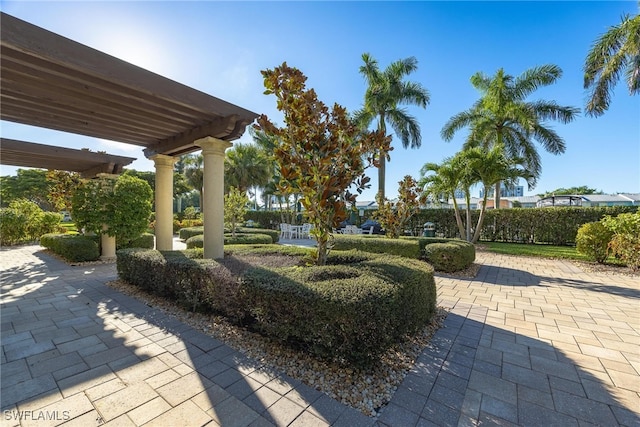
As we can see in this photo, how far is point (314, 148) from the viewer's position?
3621 millimetres

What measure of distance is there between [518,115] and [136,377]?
1709cm

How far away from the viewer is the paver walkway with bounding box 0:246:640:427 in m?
1.82

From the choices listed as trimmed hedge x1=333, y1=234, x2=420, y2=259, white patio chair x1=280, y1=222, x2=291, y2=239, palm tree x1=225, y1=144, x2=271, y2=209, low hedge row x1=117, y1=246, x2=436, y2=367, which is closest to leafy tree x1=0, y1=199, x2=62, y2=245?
palm tree x1=225, y1=144, x2=271, y2=209

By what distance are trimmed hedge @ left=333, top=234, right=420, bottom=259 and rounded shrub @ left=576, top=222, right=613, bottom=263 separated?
480cm

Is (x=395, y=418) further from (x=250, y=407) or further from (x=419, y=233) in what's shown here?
(x=419, y=233)

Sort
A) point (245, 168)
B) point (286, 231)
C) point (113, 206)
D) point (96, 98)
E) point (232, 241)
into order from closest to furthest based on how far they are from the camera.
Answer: point (96, 98) < point (113, 206) < point (232, 241) < point (286, 231) < point (245, 168)

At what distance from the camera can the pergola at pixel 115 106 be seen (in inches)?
114

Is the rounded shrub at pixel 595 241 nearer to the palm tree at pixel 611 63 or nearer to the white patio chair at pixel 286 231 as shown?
the palm tree at pixel 611 63

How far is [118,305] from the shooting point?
395 cm

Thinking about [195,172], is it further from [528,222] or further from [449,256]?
[528,222]

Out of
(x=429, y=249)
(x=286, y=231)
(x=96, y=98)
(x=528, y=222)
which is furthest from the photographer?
(x=286, y=231)

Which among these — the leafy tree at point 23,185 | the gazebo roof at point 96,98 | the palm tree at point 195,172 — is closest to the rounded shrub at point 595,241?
→ the gazebo roof at point 96,98

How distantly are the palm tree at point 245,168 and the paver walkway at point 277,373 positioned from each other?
15.7 m

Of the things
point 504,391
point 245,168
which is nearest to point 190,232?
point 245,168
